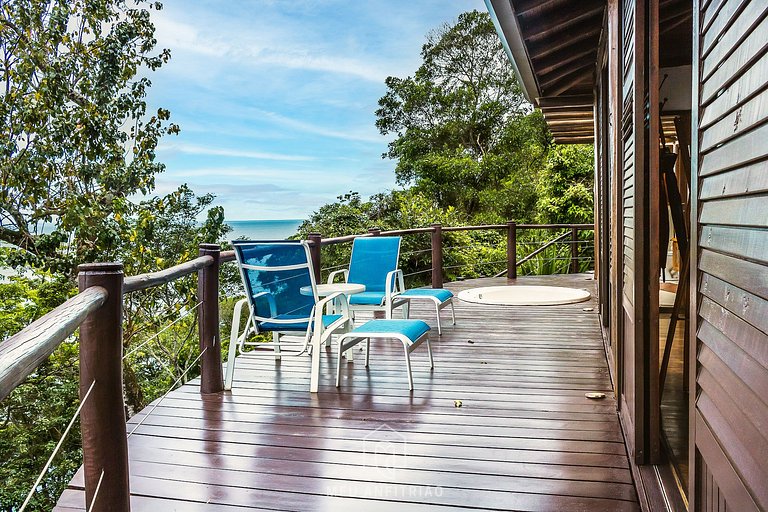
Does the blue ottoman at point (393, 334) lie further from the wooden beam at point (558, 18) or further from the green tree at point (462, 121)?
the green tree at point (462, 121)

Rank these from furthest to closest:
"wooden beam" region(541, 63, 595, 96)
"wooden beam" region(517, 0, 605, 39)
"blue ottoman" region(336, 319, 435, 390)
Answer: "wooden beam" region(541, 63, 595, 96)
"wooden beam" region(517, 0, 605, 39)
"blue ottoman" region(336, 319, 435, 390)

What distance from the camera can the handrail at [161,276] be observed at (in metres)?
2.47

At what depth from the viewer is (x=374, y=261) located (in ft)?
17.8

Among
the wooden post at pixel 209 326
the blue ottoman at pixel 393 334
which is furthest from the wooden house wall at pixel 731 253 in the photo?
the wooden post at pixel 209 326

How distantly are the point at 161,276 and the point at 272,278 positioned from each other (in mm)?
1082

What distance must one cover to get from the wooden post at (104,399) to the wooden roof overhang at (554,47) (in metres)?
2.77

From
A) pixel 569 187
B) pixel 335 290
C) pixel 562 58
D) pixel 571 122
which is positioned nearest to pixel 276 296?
pixel 335 290

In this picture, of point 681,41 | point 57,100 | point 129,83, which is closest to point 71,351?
point 57,100

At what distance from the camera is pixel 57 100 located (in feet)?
27.3

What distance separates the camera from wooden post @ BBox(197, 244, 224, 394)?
3680 millimetres

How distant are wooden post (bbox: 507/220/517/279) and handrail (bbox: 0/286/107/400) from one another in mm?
7542

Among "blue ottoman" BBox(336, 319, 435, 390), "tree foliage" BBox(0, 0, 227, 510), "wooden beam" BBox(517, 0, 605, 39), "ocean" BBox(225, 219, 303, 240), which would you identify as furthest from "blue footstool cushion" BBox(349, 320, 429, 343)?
"tree foliage" BBox(0, 0, 227, 510)

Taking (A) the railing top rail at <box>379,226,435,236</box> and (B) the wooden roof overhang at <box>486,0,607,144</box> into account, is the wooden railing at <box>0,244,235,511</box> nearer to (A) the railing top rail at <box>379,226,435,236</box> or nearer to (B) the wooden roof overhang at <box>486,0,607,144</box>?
(B) the wooden roof overhang at <box>486,0,607,144</box>

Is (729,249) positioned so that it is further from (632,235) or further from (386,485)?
(386,485)
